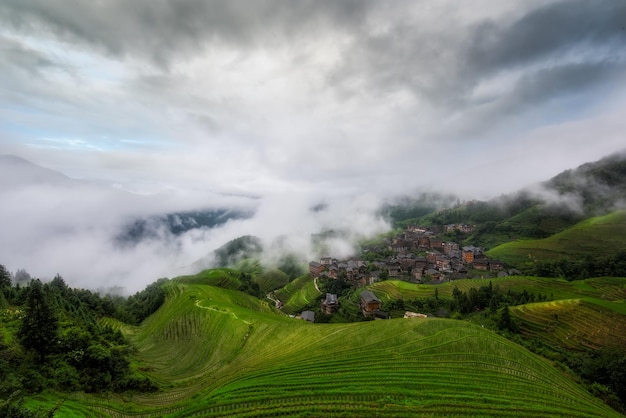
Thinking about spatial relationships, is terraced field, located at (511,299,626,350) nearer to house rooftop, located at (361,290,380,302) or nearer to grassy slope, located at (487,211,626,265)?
house rooftop, located at (361,290,380,302)

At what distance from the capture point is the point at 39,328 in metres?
32.6

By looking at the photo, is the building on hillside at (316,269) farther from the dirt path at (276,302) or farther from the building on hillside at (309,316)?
the building on hillside at (309,316)

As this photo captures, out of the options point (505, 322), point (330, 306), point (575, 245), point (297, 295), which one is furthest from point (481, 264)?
point (297, 295)

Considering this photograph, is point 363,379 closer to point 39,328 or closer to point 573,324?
point 39,328

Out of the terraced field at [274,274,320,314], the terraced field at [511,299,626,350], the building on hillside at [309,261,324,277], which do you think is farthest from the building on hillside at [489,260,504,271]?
the building on hillside at [309,261,324,277]

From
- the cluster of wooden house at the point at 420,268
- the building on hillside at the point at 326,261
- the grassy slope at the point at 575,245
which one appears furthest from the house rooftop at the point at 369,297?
the building on hillside at the point at 326,261

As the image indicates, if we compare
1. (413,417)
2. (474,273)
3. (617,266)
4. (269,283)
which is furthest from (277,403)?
(269,283)

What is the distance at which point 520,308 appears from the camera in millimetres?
71500

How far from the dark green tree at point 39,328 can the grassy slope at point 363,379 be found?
28.6 ft

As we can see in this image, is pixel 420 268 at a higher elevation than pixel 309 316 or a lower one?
higher

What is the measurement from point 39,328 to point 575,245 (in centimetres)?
19588

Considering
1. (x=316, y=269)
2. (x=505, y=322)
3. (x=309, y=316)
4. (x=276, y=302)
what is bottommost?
(x=276, y=302)

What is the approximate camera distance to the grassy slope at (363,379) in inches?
997

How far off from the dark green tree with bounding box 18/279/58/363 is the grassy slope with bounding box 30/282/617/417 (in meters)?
8.73
